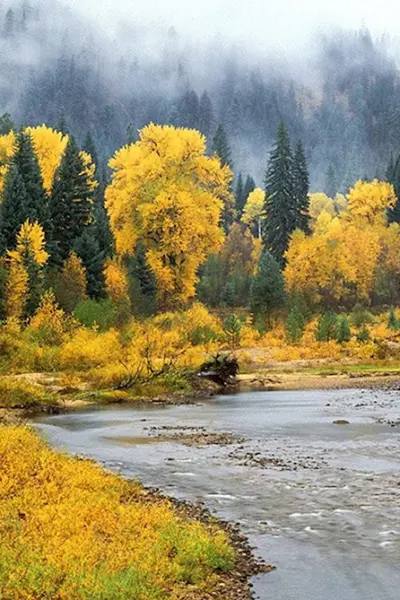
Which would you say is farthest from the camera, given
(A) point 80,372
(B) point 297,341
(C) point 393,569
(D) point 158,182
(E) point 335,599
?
(D) point 158,182

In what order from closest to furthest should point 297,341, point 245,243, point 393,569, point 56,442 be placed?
point 393,569
point 56,442
point 297,341
point 245,243

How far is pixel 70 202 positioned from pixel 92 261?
717 cm

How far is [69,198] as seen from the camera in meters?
54.8

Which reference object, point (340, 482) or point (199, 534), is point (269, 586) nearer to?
point (199, 534)

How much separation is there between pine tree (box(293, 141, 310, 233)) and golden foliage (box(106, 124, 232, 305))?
25.8 metres

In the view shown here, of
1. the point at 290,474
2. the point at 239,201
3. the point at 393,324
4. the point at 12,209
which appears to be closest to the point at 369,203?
the point at 393,324

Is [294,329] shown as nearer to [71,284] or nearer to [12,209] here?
[71,284]

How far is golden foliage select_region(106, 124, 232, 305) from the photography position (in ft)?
171

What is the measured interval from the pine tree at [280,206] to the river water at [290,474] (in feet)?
164

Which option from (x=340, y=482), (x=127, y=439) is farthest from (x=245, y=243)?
(x=340, y=482)

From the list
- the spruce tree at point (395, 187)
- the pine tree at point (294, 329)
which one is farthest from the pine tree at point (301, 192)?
the pine tree at point (294, 329)

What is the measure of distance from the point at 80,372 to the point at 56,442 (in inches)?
504

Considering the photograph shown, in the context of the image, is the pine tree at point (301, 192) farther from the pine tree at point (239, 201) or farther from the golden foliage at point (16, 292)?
the golden foliage at point (16, 292)

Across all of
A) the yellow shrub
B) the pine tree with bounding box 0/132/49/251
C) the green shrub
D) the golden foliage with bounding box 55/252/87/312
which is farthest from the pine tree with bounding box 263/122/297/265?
the yellow shrub
